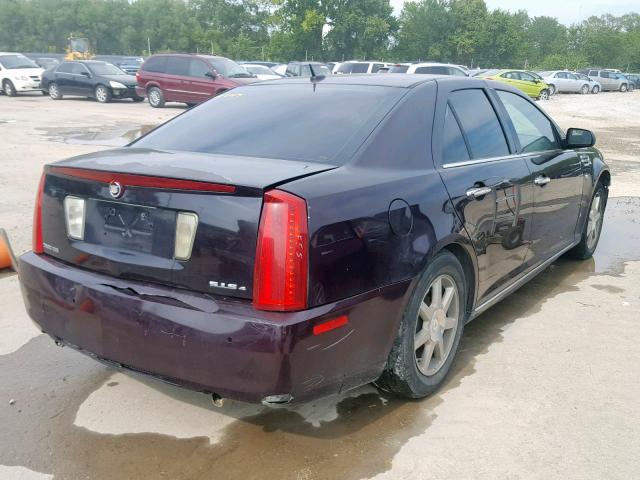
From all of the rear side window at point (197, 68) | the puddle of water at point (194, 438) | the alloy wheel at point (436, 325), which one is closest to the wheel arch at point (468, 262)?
the alloy wheel at point (436, 325)

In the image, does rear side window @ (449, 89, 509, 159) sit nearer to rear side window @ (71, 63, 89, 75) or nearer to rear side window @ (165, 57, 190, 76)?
rear side window @ (165, 57, 190, 76)

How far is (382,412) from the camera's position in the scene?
304cm

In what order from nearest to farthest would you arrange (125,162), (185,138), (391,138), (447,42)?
(125,162) → (391,138) → (185,138) → (447,42)

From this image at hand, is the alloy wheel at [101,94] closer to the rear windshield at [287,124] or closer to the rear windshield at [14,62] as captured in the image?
the rear windshield at [14,62]

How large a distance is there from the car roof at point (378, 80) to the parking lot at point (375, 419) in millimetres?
1598

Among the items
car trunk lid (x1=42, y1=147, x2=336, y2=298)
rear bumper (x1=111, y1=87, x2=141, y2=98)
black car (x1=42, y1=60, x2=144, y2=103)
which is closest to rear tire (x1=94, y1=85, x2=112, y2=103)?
black car (x1=42, y1=60, x2=144, y2=103)

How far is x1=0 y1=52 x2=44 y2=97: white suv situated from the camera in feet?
82.4

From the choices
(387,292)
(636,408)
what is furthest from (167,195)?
(636,408)

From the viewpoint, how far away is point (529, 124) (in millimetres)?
4379

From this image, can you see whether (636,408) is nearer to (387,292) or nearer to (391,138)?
(387,292)

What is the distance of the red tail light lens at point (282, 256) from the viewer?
2.33m

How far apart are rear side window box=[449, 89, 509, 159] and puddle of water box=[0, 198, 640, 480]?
1230 millimetres

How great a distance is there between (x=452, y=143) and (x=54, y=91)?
935 inches

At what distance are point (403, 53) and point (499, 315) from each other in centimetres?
8267
